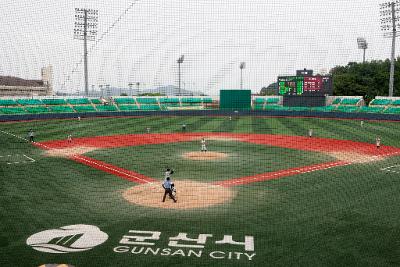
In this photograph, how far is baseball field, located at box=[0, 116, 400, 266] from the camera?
9.12 meters

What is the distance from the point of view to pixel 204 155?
23000 millimetres

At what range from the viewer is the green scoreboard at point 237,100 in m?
57.6

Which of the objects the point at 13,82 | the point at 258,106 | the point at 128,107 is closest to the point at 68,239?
the point at 128,107

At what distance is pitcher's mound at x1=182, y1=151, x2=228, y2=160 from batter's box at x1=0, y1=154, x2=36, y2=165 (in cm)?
973

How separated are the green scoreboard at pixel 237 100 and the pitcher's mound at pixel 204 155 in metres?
34.4

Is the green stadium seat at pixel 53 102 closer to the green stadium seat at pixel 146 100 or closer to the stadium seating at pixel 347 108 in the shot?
the green stadium seat at pixel 146 100

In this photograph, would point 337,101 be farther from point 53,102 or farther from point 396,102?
point 53,102

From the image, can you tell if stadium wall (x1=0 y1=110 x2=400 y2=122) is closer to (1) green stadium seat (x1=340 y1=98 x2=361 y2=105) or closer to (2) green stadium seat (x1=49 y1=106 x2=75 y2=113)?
(2) green stadium seat (x1=49 y1=106 x2=75 y2=113)

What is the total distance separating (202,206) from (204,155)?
10145mm

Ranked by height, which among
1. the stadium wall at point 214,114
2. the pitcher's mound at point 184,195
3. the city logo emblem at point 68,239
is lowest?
the city logo emblem at point 68,239

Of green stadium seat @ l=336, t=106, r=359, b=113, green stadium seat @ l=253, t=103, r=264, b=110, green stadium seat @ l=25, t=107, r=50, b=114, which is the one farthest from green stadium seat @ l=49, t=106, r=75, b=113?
green stadium seat @ l=336, t=106, r=359, b=113

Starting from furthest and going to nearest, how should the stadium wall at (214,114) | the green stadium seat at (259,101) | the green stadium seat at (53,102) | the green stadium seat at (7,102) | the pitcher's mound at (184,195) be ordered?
the green stadium seat at (259,101)
the green stadium seat at (53,102)
the green stadium seat at (7,102)
the stadium wall at (214,114)
the pitcher's mound at (184,195)

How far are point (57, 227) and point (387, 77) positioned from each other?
79.1 m

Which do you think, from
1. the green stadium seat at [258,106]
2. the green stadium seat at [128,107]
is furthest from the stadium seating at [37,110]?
the green stadium seat at [258,106]
